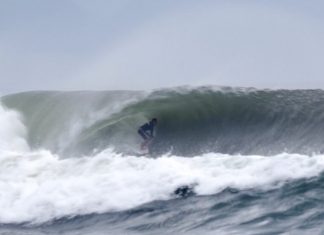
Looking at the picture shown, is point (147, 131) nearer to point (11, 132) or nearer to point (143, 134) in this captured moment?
point (143, 134)

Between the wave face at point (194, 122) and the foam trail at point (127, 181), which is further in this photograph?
the wave face at point (194, 122)

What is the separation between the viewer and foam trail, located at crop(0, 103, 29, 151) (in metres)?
18.2

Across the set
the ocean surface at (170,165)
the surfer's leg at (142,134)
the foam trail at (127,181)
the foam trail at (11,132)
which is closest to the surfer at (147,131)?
the surfer's leg at (142,134)

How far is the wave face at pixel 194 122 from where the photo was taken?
15.1m

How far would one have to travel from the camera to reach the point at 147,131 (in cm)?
1650

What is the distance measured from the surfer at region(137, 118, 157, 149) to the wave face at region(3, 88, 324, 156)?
149mm

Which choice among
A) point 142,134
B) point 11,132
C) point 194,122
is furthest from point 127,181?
point 11,132

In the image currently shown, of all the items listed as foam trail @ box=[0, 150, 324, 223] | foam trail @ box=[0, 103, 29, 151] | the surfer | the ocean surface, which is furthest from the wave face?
foam trail @ box=[0, 150, 324, 223]

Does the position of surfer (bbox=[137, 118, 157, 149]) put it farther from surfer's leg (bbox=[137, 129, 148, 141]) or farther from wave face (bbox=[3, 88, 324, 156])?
wave face (bbox=[3, 88, 324, 156])

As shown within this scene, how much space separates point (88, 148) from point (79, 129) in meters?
1.84

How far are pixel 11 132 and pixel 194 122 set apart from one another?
543 centimetres

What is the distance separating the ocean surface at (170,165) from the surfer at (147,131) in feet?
0.47

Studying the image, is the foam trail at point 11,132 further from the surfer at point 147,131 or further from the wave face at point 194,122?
the surfer at point 147,131

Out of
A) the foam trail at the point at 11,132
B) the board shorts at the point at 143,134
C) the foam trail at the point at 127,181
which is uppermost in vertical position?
the foam trail at the point at 11,132
